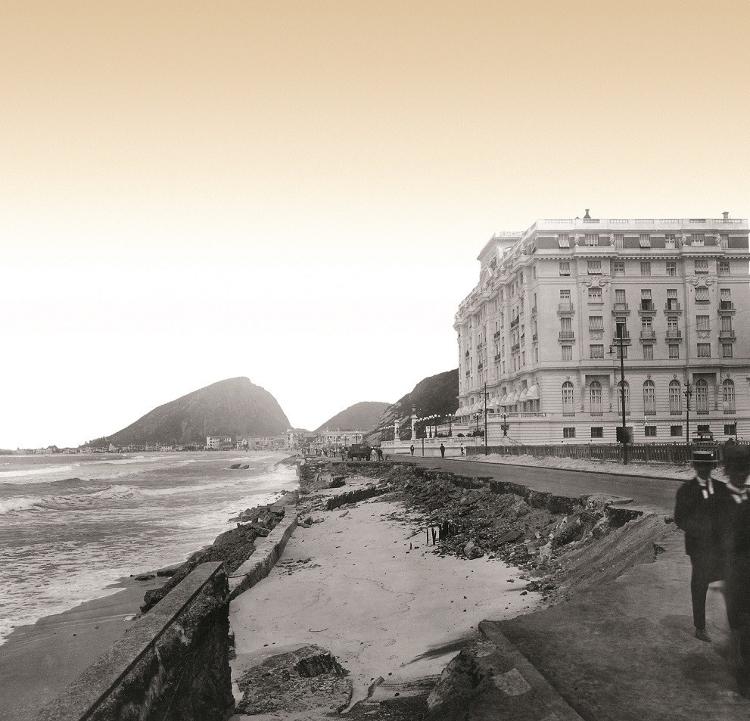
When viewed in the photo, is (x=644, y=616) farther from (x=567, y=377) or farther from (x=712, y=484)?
(x=567, y=377)

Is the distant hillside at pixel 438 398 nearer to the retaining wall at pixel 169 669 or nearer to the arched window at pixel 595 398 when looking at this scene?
the arched window at pixel 595 398

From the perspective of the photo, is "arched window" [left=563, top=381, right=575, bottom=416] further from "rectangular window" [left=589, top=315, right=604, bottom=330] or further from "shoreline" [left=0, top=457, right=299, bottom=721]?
"shoreline" [left=0, top=457, right=299, bottom=721]

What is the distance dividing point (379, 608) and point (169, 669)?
621 cm

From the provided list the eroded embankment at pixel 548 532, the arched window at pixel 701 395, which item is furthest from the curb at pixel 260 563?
the arched window at pixel 701 395

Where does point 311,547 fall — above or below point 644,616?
below

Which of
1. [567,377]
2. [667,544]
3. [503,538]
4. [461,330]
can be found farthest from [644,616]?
[461,330]

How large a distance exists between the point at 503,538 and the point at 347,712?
8.80 meters

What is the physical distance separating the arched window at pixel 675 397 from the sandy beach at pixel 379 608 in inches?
2154

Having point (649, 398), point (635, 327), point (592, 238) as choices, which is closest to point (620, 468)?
point (649, 398)

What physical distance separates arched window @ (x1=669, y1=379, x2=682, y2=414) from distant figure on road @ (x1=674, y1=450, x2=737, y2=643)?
64076mm

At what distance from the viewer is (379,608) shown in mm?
10055

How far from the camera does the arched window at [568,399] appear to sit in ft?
200

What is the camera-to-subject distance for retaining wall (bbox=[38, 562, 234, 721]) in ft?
11.3

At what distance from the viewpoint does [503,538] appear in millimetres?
13984
